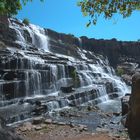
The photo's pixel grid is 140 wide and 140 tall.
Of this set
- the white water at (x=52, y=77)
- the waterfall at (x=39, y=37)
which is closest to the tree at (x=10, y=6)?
the white water at (x=52, y=77)

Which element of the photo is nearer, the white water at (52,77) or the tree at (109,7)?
the tree at (109,7)

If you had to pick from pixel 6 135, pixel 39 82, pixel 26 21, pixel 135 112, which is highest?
pixel 26 21

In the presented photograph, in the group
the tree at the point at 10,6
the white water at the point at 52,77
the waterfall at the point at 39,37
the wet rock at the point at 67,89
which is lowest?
the wet rock at the point at 67,89

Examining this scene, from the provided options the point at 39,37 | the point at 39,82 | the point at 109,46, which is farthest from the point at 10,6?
the point at 109,46

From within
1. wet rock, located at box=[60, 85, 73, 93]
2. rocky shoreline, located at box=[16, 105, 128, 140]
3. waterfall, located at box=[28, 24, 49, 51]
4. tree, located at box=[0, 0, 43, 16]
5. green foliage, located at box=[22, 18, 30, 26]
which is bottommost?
rocky shoreline, located at box=[16, 105, 128, 140]

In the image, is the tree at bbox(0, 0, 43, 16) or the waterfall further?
the waterfall

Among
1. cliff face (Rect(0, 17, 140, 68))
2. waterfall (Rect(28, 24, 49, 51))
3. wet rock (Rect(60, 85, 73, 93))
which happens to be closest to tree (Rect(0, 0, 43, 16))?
wet rock (Rect(60, 85, 73, 93))

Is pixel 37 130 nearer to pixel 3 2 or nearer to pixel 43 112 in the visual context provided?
pixel 43 112

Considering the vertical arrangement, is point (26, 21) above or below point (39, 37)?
above

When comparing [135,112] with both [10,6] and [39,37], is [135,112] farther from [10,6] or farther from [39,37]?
[39,37]

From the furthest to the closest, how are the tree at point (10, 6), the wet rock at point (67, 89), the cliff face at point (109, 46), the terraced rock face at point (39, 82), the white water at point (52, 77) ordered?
the cliff face at point (109, 46), the wet rock at point (67, 89), the white water at point (52, 77), the terraced rock face at point (39, 82), the tree at point (10, 6)

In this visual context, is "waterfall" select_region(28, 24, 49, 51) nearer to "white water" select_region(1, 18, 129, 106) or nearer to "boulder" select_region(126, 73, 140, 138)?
"white water" select_region(1, 18, 129, 106)

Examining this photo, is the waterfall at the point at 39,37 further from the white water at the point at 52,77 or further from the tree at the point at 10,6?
the tree at the point at 10,6

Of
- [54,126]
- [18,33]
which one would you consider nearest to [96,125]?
[54,126]
